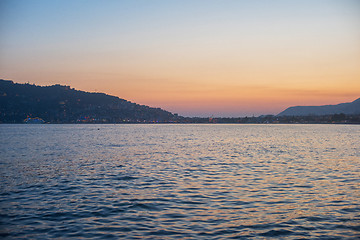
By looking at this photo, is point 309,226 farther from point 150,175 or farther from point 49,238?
point 150,175

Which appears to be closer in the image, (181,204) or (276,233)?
(276,233)

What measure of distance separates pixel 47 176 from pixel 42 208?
1157 cm

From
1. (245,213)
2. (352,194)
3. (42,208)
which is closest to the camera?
(245,213)

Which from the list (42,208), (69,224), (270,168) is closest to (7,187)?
(42,208)

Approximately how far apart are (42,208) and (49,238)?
5.31 metres

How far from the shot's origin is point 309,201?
18672 mm

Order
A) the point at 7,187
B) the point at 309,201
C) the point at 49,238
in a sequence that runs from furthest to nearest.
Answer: the point at 7,187 < the point at 309,201 < the point at 49,238

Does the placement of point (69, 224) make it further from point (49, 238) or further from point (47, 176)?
point (47, 176)

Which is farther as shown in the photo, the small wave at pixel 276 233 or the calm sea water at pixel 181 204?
the calm sea water at pixel 181 204

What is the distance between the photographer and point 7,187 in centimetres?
2308

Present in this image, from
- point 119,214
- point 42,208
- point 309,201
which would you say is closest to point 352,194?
point 309,201

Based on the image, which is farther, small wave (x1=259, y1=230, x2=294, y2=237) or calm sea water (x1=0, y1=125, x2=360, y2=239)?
calm sea water (x1=0, y1=125, x2=360, y2=239)

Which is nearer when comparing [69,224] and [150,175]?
[69,224]

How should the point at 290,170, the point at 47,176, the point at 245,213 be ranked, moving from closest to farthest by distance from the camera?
the point at 245,213
the point at 47,176
the point at 290,170
